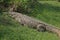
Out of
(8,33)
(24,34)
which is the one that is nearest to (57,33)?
(24,34)

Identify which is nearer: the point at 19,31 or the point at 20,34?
the point at 20,34

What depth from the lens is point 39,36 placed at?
26.8 ft

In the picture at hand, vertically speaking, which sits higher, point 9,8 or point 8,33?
point 8,33

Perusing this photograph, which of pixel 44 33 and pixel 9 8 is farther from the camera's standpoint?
pixel 9 8

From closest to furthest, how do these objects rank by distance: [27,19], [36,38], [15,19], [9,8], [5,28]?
[36,38] → [5,28] → [27,19] → [15,19] → [9,8]

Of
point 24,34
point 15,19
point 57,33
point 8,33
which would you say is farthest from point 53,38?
point 15,19

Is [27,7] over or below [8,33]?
below

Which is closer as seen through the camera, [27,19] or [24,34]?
[24,34]

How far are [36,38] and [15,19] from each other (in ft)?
8.61

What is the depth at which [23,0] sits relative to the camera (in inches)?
500

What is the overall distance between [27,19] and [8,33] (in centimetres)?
178

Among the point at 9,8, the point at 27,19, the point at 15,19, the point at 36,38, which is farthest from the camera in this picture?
the point at 9,8

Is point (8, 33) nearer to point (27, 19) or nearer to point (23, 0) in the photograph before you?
point (27, 19)

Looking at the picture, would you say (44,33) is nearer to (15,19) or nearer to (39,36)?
(39,36)
